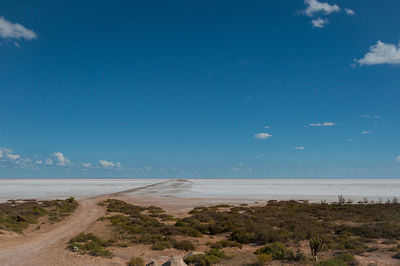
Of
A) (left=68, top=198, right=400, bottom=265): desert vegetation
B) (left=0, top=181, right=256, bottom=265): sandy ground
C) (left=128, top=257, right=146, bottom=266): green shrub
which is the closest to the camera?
(left=128, top=257, right=146, bottom=266): green shrub

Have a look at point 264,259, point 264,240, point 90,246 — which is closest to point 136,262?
point 90,246

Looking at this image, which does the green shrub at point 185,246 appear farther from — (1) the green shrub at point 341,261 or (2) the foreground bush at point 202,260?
(1) the green shrub at point 341,261

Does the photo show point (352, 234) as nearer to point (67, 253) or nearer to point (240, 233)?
point (240, 233)

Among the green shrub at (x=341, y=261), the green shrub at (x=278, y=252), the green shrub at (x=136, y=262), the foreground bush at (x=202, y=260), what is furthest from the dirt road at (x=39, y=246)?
the green shrub at (x=341, y=261)

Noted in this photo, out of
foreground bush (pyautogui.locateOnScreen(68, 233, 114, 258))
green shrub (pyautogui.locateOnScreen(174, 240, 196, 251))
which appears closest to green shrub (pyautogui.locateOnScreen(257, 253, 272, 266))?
green shrub (pyautogui.locateOnScreen(174, 240, 196, 251))

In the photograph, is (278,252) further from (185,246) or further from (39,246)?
(39,246)

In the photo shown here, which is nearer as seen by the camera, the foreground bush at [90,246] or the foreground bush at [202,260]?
the foreground bush at [202,260]

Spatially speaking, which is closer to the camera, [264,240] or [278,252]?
[278,252]

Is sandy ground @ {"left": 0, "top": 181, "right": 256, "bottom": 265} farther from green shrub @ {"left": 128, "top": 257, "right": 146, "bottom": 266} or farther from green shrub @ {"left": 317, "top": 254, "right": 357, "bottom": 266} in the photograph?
green shrub @ {"left": 317, "top": 254, "right": 357, "bottom": 266}

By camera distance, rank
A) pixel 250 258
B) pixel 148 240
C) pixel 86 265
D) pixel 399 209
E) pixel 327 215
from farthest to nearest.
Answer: pixel 399 209 < pixel 327 215 < pixel 148 240 < pixel 250 258 < pixel 86 265

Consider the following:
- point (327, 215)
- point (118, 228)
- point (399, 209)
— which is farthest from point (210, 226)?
point (399, 209)

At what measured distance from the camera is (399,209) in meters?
28.5

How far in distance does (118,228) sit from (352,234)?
54.1ft

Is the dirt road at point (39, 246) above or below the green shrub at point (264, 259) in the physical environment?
below
